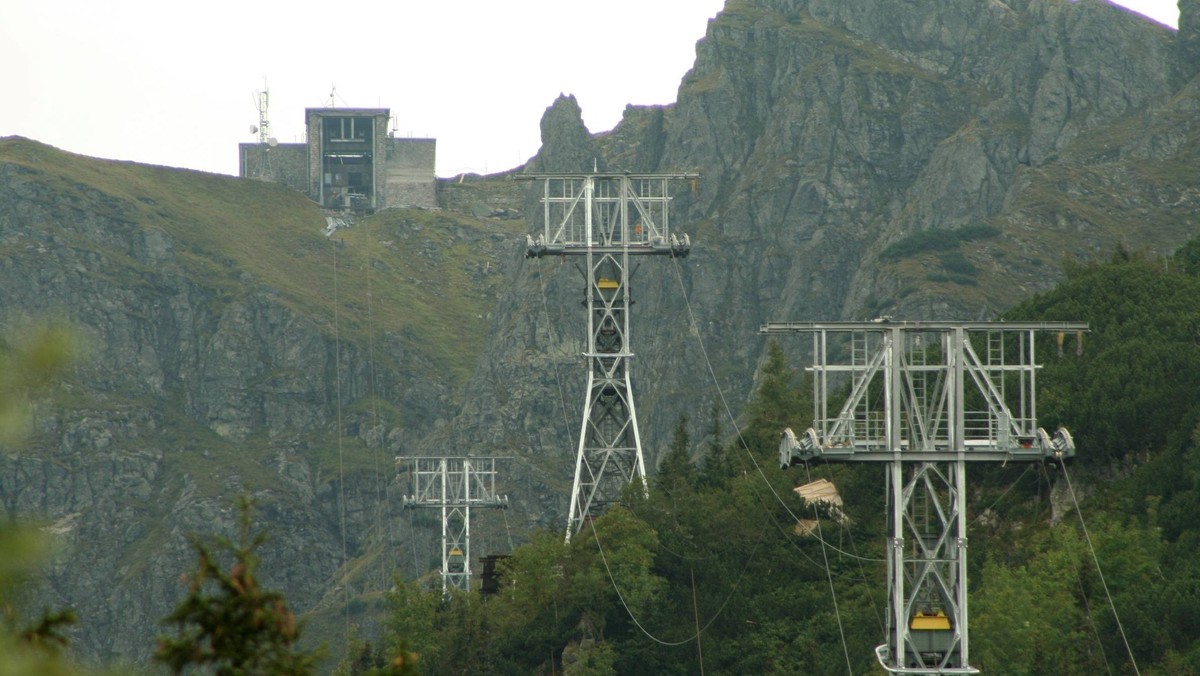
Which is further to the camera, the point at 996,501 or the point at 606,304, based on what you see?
the point at 996,501

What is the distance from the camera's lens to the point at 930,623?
42.8 m

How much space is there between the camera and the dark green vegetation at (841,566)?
6384 cm

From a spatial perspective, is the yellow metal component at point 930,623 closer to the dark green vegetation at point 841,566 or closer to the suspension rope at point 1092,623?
the suspension rope at point 1092,623

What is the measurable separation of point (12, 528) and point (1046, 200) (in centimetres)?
18614

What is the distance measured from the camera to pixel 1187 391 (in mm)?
81938

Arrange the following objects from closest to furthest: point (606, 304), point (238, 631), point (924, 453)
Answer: point (238, 631) < point (924, 453) < point (606, 304)

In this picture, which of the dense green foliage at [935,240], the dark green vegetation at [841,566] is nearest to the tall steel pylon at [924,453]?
the dark green vegetation at [841,566]

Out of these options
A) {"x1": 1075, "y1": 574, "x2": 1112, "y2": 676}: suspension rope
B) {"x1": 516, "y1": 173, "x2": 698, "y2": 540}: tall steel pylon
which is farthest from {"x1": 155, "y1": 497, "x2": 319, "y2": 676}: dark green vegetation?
{"x1": 516, "y1": 173, "x2": 698, "y2": 540}: tall steel pylon

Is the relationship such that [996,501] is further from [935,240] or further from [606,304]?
[935,240]

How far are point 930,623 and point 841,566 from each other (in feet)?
114

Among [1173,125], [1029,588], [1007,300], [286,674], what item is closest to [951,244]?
[1007,300]

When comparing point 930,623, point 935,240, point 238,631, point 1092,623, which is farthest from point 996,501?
point 935,240

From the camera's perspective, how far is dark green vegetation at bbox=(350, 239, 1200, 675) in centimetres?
6384

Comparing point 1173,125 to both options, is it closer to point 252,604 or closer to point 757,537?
point 757,537
